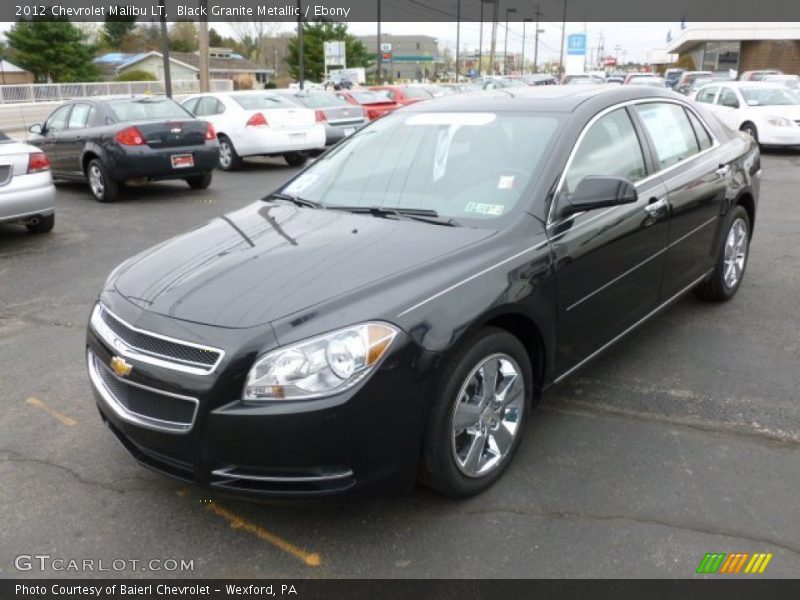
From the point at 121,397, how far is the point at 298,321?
2.79 feet

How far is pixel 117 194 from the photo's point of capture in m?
10.8

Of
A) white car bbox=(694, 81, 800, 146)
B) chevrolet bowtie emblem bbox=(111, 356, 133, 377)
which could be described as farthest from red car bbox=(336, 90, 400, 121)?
chevrolet bowtie emblem bbox=(111, 356, 133, 377)

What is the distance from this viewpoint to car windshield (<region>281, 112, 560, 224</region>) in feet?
11.5

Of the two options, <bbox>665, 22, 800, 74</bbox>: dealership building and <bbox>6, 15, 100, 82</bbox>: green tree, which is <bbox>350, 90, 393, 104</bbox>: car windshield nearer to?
<bbox>665, 22, 800, 74</bbox>: dealership building

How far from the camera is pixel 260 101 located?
1430cm

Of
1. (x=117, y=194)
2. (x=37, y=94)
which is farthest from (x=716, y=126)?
(x=37, y=94)

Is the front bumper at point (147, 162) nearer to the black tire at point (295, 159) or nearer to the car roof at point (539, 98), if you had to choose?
the black tire at point (295, 159)

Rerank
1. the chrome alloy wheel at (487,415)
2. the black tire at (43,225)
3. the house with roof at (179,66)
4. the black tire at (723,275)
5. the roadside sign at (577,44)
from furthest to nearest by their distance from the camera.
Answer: the house with roof at (179,66)
the roadside sign at (577,44)
the black tire at (43,225)
the black tire at (723,275)
the chrome alloy wheel at (487,415)

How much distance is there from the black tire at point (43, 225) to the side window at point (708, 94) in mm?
14794

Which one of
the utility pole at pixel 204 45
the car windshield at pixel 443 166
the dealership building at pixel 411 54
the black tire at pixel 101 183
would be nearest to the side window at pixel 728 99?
the black tire at pixel 101 183

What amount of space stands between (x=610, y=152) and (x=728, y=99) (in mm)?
14514

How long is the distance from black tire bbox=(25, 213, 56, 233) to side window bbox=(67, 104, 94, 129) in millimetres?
2965

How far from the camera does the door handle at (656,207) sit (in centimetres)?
405

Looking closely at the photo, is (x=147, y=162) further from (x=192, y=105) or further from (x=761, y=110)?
(x=761, y=110)
